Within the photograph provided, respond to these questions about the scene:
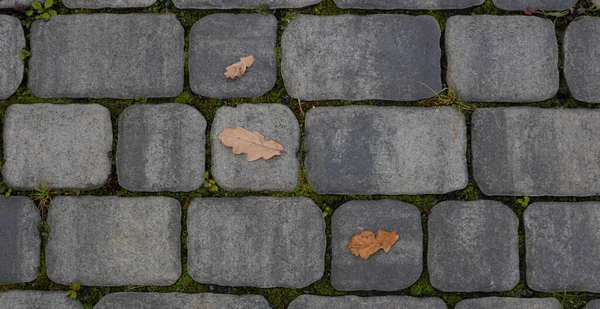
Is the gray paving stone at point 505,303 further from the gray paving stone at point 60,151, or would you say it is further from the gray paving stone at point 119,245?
the gray paving stone at point 60,151

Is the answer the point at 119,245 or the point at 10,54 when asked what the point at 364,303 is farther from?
the point at 10,54

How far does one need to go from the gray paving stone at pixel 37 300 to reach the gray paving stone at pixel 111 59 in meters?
0.93

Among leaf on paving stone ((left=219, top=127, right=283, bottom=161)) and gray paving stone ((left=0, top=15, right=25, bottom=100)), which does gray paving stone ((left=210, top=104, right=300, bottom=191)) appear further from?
gray paving stone ((left=0, top=15, right=25, bottom=100))

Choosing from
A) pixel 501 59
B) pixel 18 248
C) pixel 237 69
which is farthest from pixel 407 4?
pixel 18 248

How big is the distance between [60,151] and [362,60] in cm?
149

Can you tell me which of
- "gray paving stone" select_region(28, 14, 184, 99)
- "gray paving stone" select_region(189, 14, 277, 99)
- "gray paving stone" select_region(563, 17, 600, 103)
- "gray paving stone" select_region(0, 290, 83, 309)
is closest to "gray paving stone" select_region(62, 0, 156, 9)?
"gray paving stone" select_region(28, 14, 184, 99)

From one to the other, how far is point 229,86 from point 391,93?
2.52 ft

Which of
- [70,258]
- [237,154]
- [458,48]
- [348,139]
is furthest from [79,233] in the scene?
[458,48]

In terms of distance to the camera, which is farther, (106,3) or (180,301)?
(106,3)

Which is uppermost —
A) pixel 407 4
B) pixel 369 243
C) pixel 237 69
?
pixel 407 4

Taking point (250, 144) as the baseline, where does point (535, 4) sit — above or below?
above

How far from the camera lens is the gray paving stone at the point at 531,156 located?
258 centimetres

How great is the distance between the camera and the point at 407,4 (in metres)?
2.66

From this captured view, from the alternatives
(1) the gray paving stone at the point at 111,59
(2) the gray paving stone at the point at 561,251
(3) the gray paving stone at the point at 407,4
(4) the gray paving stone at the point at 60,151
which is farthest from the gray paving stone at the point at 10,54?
(2) the gray paving stone at the point at 561,251
